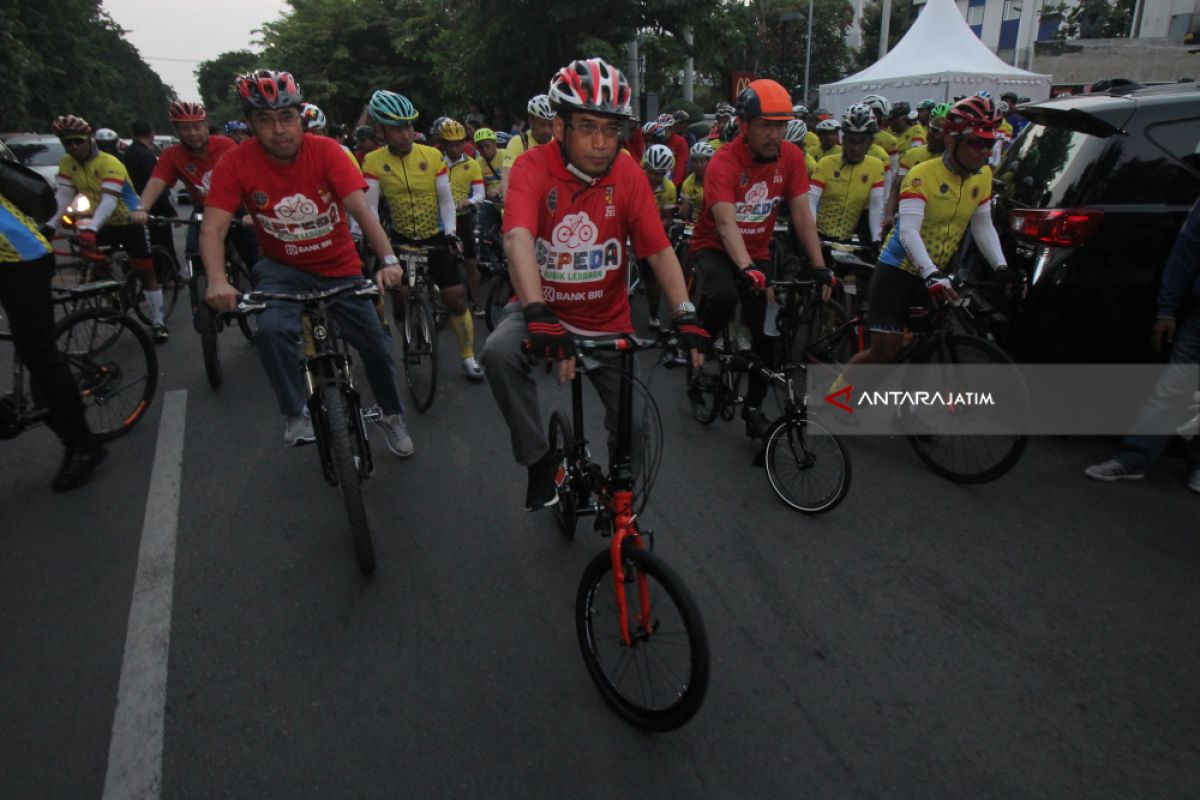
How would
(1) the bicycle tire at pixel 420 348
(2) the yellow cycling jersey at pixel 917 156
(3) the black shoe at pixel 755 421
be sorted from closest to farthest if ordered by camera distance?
(3) the black shoe at pixel 755 421
(1) the bicycle tire at pixel 420 348
(2) the yellow cycling jersey at pixel 917 156

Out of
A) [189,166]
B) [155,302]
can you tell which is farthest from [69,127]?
[155,302]

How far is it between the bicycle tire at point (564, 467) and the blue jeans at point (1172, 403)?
3.34m

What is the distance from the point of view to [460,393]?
6320 millimetres

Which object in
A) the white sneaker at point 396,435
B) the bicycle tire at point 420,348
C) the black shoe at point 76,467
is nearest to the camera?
the black shoe at point 76,467

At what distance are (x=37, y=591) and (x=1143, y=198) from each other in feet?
20.4

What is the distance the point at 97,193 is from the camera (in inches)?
276

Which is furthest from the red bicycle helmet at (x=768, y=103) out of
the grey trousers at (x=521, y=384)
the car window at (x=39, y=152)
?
the car window at (x=39, y=152)

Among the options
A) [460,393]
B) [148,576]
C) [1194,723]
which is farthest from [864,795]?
[460,393]

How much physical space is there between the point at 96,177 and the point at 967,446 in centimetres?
751

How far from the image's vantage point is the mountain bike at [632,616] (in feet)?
8.08

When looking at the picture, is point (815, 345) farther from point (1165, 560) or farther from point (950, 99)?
point (950, 99)

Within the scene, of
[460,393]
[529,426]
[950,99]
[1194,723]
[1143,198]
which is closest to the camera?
[1194,723]

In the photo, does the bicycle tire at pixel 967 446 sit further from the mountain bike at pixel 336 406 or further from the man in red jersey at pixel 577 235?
the mountain bike at pixel 336 406

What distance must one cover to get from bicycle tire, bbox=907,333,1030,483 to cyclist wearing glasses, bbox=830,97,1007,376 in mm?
308
